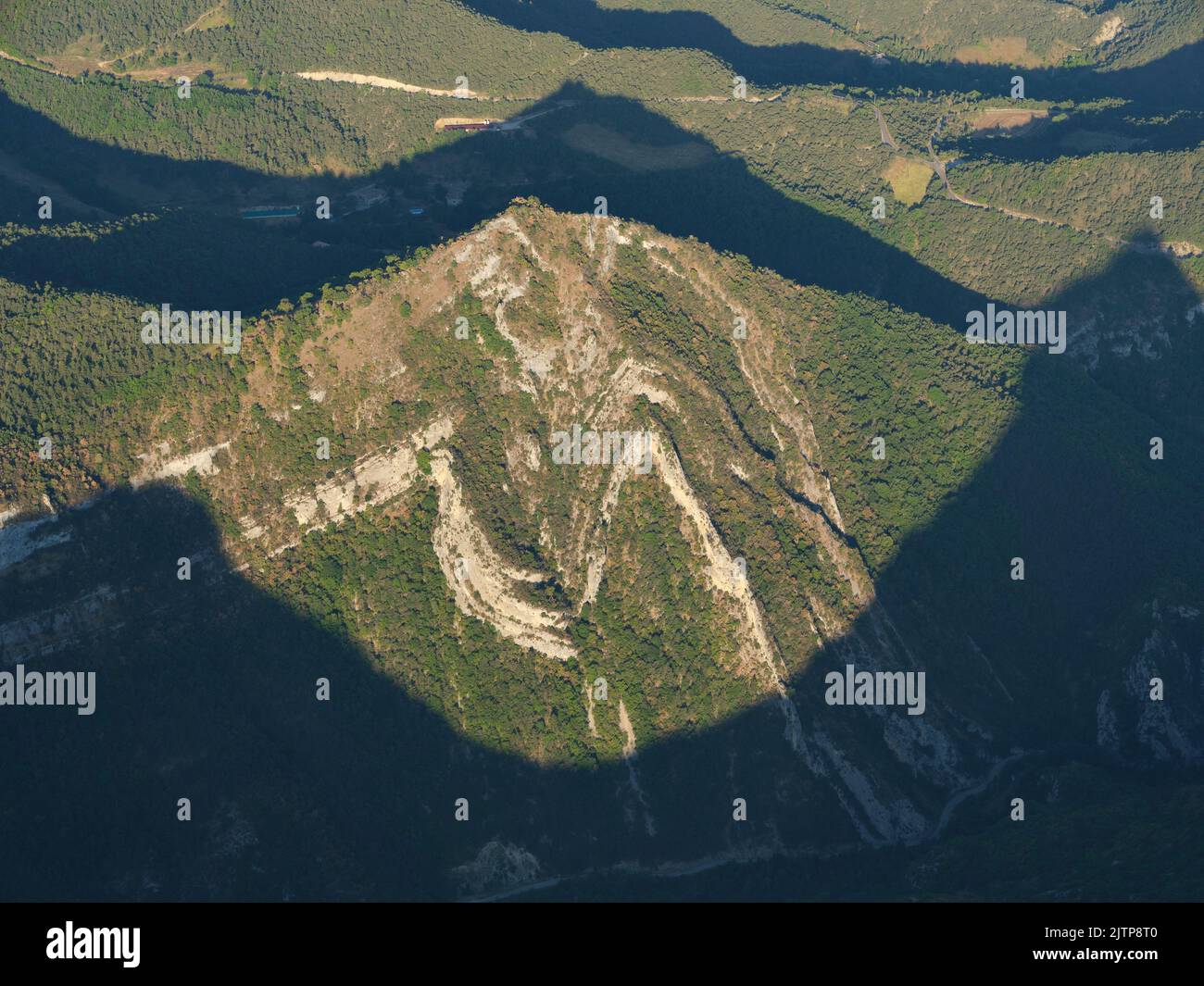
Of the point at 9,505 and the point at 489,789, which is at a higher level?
the point at 9,505

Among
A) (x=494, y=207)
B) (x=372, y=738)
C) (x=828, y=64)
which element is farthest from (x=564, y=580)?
(x=828, y=64)

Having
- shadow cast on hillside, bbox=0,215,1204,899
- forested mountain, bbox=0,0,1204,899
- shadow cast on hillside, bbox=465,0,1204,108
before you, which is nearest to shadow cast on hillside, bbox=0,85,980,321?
forested mountain, bbox=0,0,1204,899

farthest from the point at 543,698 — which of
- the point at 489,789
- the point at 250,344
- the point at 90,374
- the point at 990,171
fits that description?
the point at 990,171

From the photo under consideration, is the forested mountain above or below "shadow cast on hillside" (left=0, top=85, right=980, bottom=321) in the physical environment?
below

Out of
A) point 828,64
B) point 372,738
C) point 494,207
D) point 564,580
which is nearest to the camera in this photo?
point 372,738

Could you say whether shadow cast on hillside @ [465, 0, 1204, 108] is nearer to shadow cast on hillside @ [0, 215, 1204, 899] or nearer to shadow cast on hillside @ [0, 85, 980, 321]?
shadow cast on hillside @ [0, 85, 980, 321]

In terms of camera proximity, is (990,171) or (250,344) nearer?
(250,344)

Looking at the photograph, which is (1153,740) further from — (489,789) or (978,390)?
(489,789)

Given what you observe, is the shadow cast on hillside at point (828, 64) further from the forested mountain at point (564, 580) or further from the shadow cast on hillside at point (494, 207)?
the forested mountain at point (564, 580)

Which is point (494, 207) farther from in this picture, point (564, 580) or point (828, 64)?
point (828, 64)

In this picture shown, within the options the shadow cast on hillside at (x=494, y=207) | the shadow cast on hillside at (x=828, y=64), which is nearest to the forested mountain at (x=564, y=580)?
the shadow cast on hillside at (x=494, y=207)

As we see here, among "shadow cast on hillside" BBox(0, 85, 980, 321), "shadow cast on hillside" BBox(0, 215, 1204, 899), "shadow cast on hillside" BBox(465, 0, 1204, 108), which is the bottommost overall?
"shadow cast on hillside" BBox(0, 215, 1204, 899)
